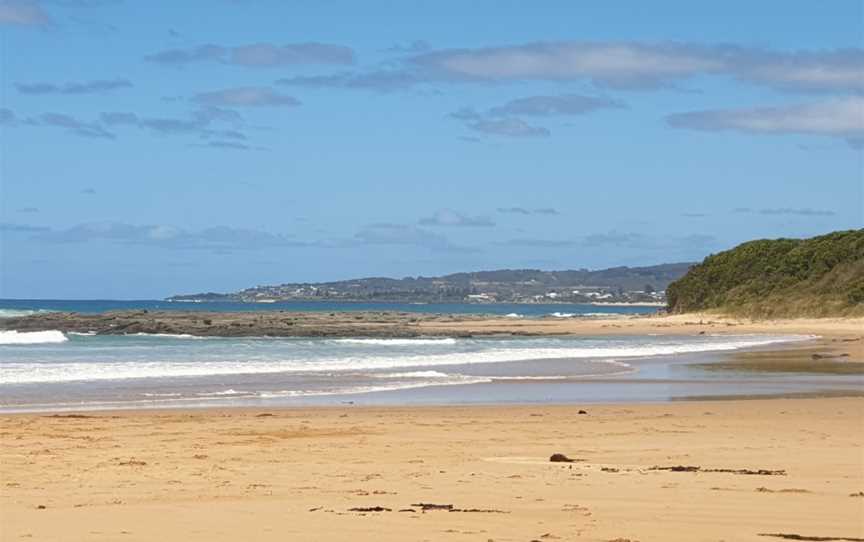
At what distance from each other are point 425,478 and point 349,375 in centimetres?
1855

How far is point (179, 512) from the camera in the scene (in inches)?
361

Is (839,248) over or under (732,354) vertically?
over

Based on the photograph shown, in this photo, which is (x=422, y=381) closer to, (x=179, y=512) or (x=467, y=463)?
(x=467, y=463)

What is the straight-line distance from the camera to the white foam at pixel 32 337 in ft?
173

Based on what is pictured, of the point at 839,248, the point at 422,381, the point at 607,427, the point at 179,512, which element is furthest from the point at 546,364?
the point at 839,248

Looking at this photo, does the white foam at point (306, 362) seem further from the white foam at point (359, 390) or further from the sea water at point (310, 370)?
the white foam at point (359, 390)

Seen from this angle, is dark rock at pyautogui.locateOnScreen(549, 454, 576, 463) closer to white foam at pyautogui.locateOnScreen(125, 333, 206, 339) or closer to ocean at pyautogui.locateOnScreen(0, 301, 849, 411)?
ocean at pyautogui.locateOnScreen(0, 301, 849, 411)

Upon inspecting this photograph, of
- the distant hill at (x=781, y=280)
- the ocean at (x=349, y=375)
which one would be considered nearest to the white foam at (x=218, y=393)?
the ocean at (x=349, y=375)

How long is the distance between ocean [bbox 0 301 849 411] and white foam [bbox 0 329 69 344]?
436cm

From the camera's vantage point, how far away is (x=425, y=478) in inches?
441

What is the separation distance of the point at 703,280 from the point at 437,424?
8816cm

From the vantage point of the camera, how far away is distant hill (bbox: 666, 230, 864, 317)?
83125 mm

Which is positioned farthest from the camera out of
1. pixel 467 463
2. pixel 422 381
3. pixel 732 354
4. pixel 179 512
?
pixel 732 354

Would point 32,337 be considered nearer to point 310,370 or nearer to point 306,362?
point 306,362
